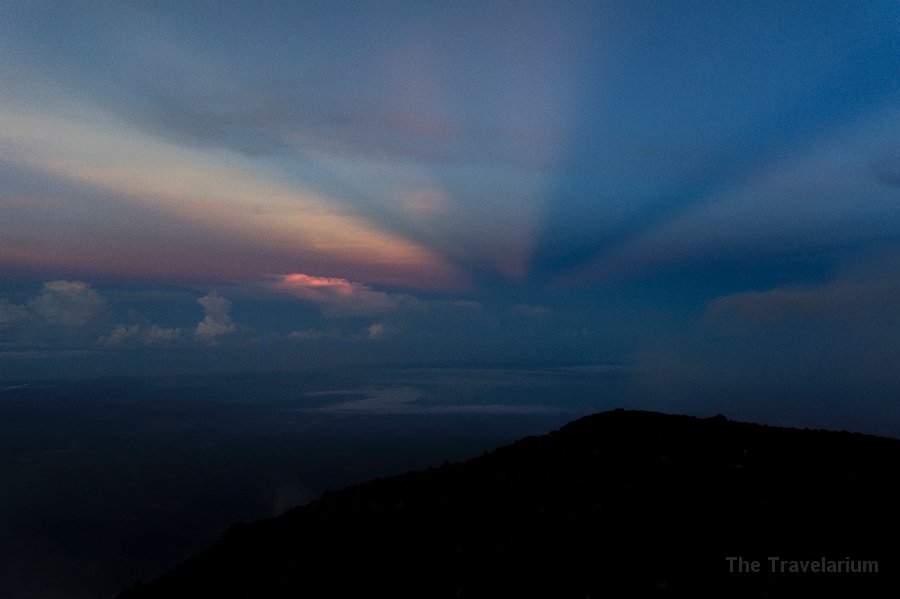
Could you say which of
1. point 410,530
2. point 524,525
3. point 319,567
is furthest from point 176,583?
point 524,525

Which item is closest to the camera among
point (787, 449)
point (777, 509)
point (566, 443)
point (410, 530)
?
point (777, 509)

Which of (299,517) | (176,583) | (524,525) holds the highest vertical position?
(524,525)

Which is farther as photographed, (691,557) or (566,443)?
(566,443)

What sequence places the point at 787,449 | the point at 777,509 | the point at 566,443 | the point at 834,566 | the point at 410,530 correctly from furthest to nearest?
the point at 566,443 → the point at 787,449 → the point at 410,530 → the point at 777,509 → the point at 834,566

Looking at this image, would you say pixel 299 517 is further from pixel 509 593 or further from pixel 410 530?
pixel 509 593

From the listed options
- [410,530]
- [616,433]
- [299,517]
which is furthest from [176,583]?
[616,433]

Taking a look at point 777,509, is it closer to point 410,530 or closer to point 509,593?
point 509,593

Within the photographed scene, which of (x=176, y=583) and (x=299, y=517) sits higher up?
(x=299, y=517)
